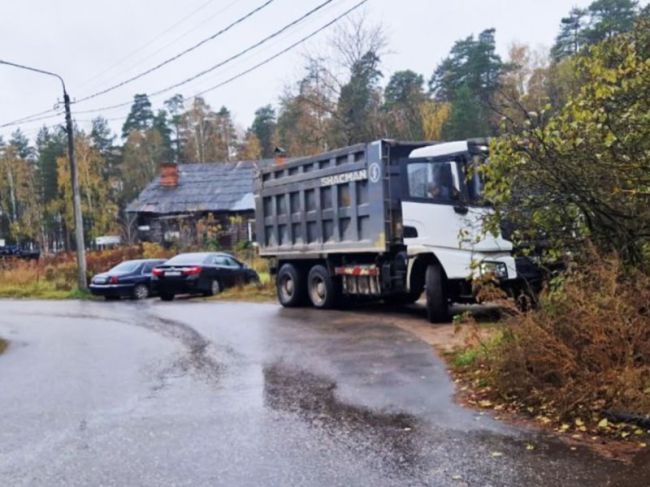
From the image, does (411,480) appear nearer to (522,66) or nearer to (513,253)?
(513,253)

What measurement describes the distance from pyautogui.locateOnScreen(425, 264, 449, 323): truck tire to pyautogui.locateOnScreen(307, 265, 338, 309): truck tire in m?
3.45

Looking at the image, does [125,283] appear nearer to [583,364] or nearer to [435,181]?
[435,181]

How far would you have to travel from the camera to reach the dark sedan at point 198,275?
72.6 ft

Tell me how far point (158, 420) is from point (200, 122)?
2832 inches

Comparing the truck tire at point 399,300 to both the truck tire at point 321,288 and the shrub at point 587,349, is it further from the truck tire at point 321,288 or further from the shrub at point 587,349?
the shrub at point 587,349

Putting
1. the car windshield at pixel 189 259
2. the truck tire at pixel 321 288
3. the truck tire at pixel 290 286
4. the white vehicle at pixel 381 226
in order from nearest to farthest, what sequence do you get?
the white vehicle at pixel 381 226
the truck tire at pixel 321 288
the truck tire at pixel 290 286
the car windshield at pixel 189 259

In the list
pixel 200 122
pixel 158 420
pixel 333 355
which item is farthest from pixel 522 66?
pixel 158 420

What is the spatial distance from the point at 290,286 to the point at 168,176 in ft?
108

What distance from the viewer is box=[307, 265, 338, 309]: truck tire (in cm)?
1573

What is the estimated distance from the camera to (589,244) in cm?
742

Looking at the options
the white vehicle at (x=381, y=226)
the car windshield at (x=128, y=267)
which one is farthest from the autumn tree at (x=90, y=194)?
the white vehicle at (x=381, y=226)

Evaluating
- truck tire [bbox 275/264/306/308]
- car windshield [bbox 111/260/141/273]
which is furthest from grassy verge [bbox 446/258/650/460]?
car windshield [bbox 111/260/141/273]

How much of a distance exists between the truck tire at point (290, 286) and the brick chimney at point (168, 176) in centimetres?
3202

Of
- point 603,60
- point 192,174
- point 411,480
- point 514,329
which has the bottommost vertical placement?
point 411,480
